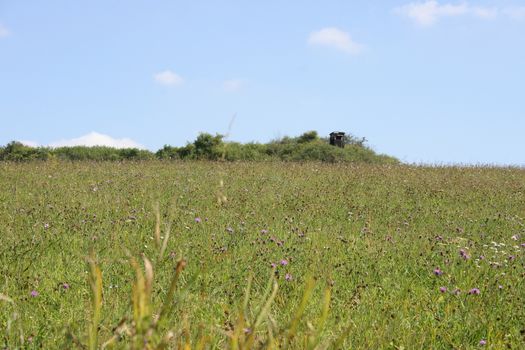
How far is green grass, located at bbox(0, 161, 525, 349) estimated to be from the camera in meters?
3.28

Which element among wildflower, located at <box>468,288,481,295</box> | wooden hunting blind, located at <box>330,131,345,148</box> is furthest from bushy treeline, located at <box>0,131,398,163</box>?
wildflower, located at <box>468,288,481,295</box>

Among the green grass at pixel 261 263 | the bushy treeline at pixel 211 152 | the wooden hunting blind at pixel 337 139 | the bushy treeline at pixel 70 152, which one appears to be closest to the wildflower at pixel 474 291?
the green grass at pixel 261 263

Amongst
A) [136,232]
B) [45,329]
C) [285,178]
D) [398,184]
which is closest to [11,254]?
[136,232]

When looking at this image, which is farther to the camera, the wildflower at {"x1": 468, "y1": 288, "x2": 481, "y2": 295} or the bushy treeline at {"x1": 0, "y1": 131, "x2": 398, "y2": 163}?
the bushy treeline at {"x1": 0, "y1": 131, "x2": 398, "y2": 163}

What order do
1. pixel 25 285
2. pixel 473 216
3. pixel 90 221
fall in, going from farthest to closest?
pixel 473 216 → pixel 90 221 → pixel 25 285

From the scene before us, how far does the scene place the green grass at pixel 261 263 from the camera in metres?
3.28

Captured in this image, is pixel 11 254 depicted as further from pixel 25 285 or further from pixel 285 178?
pixel 285 178

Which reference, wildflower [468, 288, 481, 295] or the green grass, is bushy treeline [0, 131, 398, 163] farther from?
wildflower [468, 288, 481, 295]

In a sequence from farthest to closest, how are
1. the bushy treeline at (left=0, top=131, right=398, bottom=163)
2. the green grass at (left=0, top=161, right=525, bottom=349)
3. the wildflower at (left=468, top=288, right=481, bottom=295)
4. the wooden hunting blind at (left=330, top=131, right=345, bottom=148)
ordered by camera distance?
1. the wooden hunting blind at (left=330, top=131, right=345, bottom=148)
2. the bushy treeline at (left=0, top=131, right=398, bottom=163)
3. the wildflower at (left=468, top=288, right=481, bottom=295)
4. the green grass at (left=0, top=161, right=525, bottom=349)

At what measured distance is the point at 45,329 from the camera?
3881 millimetres

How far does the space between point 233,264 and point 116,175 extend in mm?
7968

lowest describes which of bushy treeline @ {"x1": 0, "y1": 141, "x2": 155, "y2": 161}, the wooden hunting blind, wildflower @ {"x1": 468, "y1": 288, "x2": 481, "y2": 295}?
wildflower @ {"x1": 468, "y1": 288, "x2": 481, "y2": 295}

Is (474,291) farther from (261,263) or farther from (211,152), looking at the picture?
(211,152)

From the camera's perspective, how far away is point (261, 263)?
553 cm
